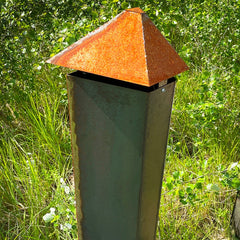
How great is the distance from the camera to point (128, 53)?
2.39 ft

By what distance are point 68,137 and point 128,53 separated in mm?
1967

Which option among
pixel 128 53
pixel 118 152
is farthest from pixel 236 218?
pixel 128 53

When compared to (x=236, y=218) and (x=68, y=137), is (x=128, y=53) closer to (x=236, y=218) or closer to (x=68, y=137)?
(x=236, y=218)

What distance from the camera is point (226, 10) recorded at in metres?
3.09

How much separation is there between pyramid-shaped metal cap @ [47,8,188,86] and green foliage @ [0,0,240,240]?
1.02 meters

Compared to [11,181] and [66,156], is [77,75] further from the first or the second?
[66,156]

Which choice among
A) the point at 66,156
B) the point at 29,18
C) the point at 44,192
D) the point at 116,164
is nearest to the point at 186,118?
the point at 66,156

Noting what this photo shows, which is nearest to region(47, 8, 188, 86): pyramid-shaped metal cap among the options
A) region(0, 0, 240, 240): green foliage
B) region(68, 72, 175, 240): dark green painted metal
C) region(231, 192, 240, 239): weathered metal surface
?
region(68, 72, 175, 240): dark green painted metal

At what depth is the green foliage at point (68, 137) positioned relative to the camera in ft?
6.36

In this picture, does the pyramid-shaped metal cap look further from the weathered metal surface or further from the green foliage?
the weathered metal surface

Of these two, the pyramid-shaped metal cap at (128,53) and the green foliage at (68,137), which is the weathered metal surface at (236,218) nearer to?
the green foliage at (68,137)

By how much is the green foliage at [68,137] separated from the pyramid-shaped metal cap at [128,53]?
102cm

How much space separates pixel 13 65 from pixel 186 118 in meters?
1.57

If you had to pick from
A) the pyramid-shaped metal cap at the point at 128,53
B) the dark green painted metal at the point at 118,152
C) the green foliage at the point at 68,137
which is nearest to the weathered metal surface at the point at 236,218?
the green foliage at the point at 68,137
